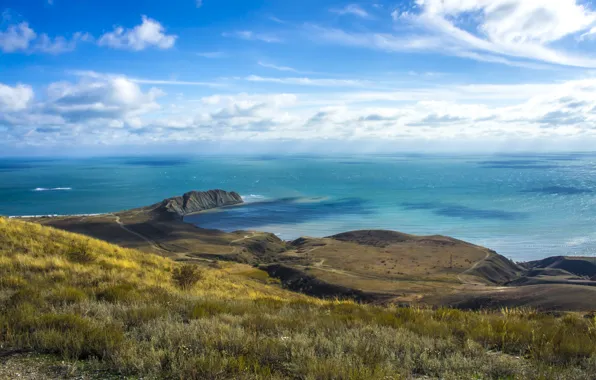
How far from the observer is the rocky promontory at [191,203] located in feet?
299

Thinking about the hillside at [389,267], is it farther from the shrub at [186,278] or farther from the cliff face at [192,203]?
the cliff face at [192,203]

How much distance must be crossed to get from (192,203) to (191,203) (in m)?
0.47

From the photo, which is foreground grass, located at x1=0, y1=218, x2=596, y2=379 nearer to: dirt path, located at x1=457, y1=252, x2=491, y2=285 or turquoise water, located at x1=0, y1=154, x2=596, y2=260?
dirt path, located at x1=457, y1=252, x2=491, y2=285

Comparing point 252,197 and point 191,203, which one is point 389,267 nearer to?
point 191,203

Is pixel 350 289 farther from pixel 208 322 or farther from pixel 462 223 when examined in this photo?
pixel 462 223

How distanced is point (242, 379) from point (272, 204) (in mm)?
116921

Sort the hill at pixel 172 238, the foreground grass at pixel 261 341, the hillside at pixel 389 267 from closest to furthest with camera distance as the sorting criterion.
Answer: the foreground grass at pixel 261 341 < the hillside at pixel 389 267 < the hill at pixel 172 238

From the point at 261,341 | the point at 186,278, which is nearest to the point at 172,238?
the point at 186,278

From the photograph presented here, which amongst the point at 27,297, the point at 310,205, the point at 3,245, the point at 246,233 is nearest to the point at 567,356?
the point at 27,297

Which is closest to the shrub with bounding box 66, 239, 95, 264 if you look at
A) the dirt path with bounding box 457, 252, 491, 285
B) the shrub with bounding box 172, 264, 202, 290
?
the shrub with bounding box 172, 264, 202, 290

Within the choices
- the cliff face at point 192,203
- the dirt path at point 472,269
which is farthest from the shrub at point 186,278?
the cliff face at point 192,203

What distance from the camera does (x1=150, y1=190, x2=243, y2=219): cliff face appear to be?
9150 centimetres

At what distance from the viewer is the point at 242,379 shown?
447cm

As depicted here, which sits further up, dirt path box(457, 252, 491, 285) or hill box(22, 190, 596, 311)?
hill box(22, 190, 596, 311)
